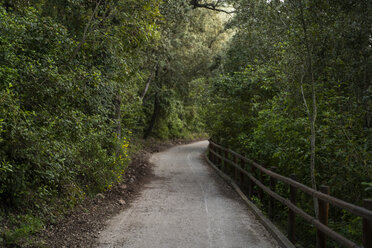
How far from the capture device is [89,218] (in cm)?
694

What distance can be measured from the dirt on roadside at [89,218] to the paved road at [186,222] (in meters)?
0.25

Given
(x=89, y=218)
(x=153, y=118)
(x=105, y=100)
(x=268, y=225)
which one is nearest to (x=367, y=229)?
(x=268, y=225)

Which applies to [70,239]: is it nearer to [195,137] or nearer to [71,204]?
[71,204]

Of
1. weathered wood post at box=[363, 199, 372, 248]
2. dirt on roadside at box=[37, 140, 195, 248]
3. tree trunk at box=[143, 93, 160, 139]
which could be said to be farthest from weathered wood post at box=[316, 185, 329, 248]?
tree trunk at box=[143, 93, 160, 139]

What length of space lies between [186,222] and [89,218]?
2.13m

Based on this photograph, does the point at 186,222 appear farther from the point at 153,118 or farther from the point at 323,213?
the point at 153,118

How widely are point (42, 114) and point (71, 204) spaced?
259 cm

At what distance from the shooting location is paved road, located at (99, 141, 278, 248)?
573cm

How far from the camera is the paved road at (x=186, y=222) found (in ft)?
18.8

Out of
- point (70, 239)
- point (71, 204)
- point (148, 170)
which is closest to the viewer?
point (70, 239)

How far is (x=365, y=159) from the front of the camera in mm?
4992

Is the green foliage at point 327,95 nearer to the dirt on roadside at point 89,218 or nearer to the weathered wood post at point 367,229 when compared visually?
the weathered wood post at point 367,229

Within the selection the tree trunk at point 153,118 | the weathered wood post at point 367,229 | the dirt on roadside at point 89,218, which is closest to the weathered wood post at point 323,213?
the weathered wood post at point 367,229

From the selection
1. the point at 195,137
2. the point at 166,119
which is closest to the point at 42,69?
the point at 166,119
